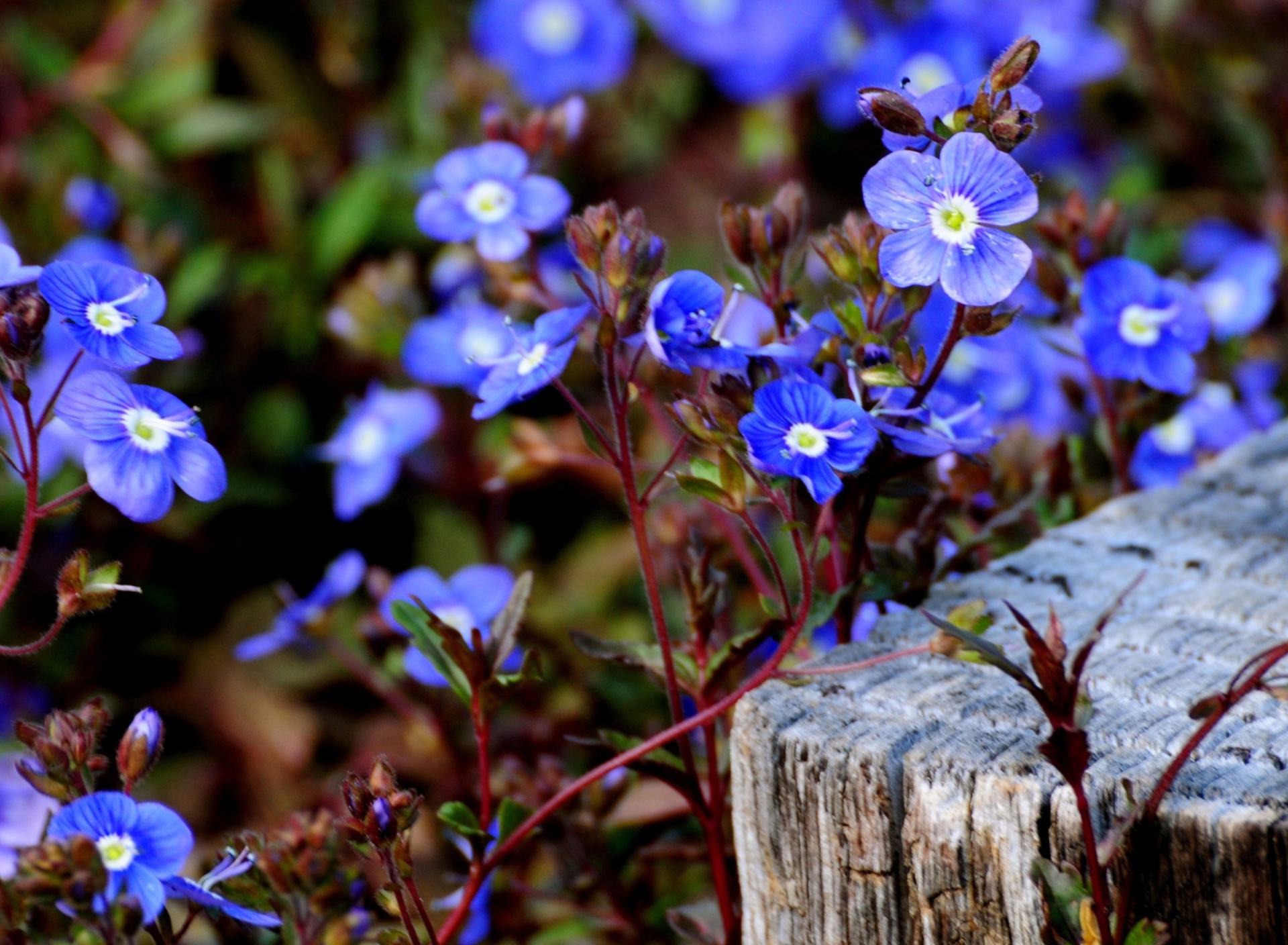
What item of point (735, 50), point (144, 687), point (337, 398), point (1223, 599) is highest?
point (735, 50)

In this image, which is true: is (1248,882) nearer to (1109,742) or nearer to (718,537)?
(1109,742)

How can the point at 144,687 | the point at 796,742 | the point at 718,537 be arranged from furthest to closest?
the point at 144,687 < the point at 718,537 < the point at 796,742

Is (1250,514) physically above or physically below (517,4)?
below

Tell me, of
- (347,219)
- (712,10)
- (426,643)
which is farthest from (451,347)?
(712,10)

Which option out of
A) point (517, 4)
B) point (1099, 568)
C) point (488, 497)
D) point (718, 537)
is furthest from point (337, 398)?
point (1099, 568)

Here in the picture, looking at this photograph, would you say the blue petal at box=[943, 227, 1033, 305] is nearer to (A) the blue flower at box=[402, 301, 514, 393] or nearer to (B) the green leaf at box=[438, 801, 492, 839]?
(B) the green leaf at box=[438, 801, 492, 839]

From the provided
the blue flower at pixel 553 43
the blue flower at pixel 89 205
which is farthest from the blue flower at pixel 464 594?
the blue flower at pixel 553 43
